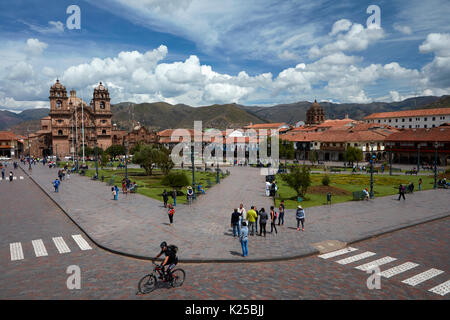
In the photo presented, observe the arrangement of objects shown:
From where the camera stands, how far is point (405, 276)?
10562mm

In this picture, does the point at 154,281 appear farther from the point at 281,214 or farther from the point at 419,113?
the point at 419,113

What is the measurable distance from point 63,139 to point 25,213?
84194mm

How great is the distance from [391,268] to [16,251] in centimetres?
1510

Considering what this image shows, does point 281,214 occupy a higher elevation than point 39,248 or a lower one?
higher

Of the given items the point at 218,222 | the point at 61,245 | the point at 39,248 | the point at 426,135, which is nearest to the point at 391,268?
the point at 218,222

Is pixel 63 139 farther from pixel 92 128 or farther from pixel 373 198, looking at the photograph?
pixel 373 198

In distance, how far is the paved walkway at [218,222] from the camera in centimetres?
1320

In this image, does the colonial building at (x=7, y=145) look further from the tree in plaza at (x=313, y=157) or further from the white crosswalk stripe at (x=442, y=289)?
the white crosswalk stripe at (x=442, y=289)

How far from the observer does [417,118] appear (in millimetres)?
109000

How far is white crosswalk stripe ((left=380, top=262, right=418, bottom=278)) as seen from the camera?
1072 centimetres

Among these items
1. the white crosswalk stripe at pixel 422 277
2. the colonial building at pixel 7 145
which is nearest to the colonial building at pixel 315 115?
the colonial building at pixel 7 145

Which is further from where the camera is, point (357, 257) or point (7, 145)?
point (7, 145)

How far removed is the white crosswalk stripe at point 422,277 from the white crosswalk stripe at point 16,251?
14.4 metres

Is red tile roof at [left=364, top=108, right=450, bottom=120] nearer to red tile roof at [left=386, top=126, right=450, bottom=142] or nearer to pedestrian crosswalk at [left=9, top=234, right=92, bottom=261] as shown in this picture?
red tile roof at [left=386, top=126, right=450, bottom=142]
